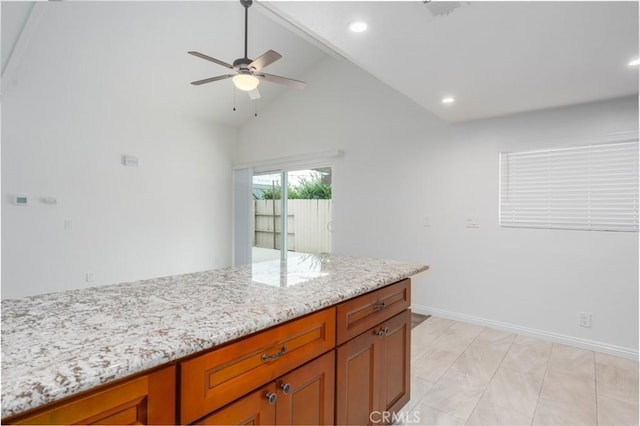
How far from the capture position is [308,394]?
1213 millimetres

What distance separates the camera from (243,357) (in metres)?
0.97

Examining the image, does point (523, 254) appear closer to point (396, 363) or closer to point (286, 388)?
point (396, 363)

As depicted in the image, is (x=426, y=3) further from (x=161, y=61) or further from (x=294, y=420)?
(x=161, y=61)

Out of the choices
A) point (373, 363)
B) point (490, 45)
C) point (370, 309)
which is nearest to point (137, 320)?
point (370, 309)

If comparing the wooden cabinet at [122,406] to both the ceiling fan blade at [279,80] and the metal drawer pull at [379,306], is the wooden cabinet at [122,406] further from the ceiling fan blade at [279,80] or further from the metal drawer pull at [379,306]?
the ceiling fan blade at [279,80]

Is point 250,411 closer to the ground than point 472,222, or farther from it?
closer to the ground

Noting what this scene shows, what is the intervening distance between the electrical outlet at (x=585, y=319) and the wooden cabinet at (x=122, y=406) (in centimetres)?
351

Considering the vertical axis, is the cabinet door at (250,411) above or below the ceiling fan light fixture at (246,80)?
below

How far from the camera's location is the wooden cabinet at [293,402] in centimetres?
97

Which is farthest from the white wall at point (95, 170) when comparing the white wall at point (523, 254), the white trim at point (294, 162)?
the white wall at point (523, 254)

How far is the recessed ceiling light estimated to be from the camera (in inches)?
70.0

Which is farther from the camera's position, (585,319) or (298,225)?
(298,225)

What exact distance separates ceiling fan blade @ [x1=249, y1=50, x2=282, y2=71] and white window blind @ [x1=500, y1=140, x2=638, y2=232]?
96.6 inches

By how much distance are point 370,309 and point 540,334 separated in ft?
8.57
